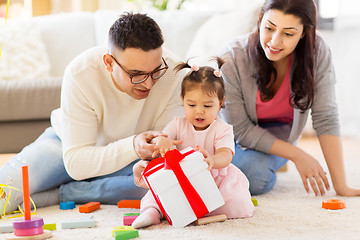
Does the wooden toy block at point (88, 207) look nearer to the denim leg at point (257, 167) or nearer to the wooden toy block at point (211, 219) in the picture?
the wooden toy block at point (211, 219)

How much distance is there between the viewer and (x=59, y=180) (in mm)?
1690

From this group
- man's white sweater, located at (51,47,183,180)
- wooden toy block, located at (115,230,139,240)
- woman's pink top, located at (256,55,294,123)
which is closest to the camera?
wooden toy block, located at (115,230,139,240)

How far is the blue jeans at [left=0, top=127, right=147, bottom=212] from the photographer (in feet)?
5.35

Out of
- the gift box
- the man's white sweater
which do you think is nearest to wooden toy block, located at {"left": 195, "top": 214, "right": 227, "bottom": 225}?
the gift box

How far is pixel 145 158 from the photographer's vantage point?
1.40 meters

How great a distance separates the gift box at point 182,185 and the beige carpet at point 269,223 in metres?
0.05

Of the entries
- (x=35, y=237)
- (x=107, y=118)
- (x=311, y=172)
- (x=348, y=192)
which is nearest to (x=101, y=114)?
(x=107, y=118)

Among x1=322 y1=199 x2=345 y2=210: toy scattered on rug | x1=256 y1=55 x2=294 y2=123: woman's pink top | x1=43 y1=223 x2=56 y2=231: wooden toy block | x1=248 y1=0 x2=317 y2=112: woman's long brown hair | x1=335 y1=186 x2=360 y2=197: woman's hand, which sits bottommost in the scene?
x1=335 y1=186 x2=360 y2=197: woman's hand

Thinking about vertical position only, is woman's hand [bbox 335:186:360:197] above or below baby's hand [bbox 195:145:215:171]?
below

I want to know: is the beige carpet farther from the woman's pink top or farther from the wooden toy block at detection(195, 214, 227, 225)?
the woman's pink top

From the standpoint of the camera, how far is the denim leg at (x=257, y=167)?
1751mm

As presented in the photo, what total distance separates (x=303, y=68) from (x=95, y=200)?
Result: 2.76ft

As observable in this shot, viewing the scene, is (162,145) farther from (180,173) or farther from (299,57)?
(299,57)

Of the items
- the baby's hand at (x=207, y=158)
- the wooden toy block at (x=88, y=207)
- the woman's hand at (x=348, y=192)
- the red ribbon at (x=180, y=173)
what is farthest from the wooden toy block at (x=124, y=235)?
the woman's hand at (x=348, y=192)
